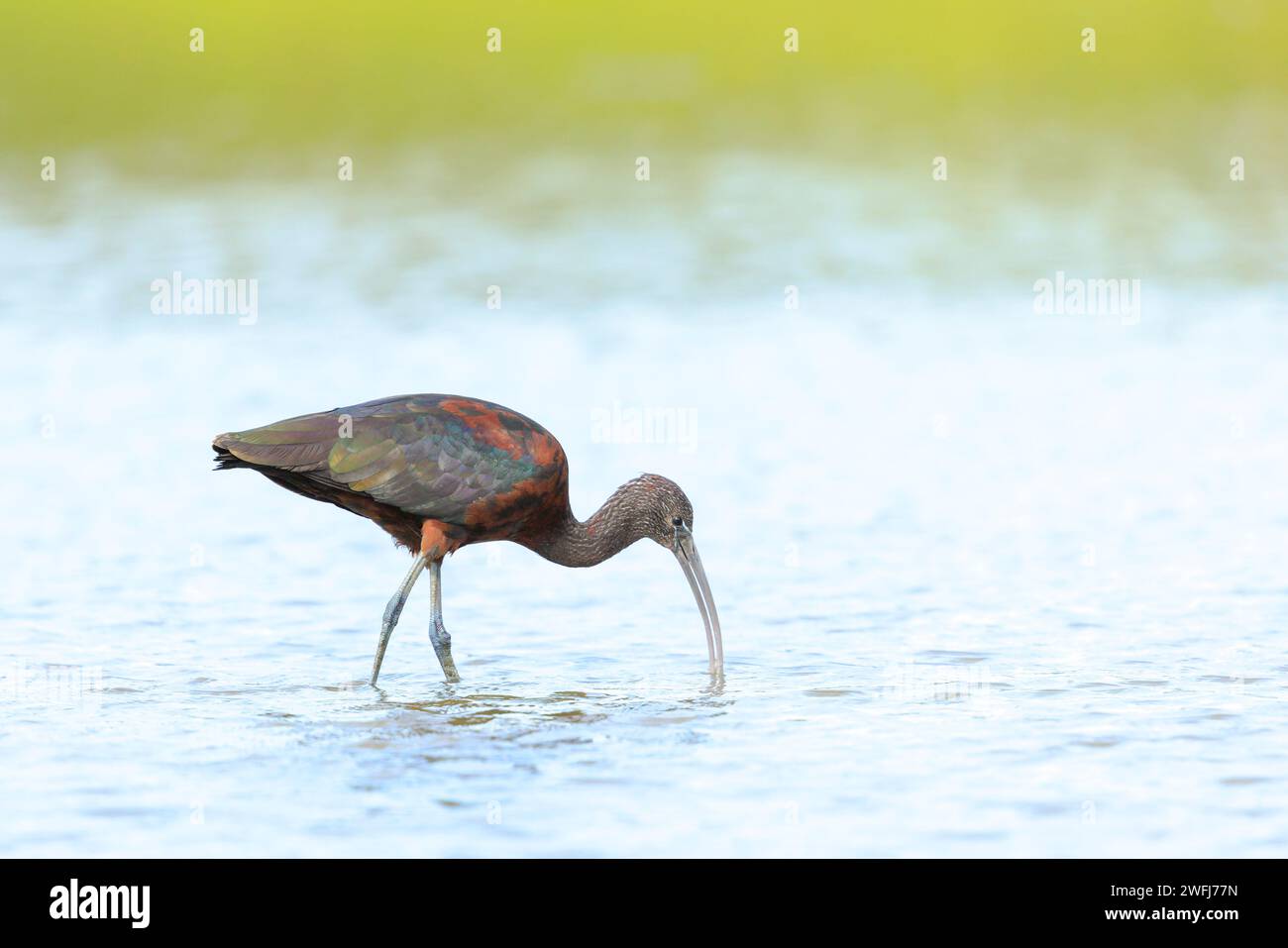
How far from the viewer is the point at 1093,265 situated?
66.1ft

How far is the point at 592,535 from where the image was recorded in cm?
994

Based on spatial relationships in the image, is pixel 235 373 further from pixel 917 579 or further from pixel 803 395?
pixel 917 579

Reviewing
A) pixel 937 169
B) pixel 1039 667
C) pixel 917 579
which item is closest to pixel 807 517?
pixel 917 579

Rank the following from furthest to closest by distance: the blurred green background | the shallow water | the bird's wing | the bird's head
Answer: the blurred green background → the bird's head → the bird's wing → the shallow water

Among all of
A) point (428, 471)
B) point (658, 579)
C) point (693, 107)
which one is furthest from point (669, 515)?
point (693, 107)

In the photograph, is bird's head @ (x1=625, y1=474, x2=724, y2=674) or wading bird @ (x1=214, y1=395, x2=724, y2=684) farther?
bird's head @ (x1=625, y1=474, x2=724, y2=674)

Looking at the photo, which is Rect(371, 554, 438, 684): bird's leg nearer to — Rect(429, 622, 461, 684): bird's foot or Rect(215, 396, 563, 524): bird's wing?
Rect(429, 622, 461, 684): bird's foot

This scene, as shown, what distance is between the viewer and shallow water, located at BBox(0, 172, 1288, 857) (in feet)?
23.7

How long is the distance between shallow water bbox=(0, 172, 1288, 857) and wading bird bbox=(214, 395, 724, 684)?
60cm

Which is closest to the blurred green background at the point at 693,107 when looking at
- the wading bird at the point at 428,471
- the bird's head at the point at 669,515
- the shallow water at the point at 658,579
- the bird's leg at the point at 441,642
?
the shallow water at the point at 658,579

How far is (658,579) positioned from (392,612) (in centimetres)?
246

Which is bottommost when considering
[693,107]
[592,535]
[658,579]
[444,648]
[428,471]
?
[444,648]

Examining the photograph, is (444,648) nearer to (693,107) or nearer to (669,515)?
(669,515)

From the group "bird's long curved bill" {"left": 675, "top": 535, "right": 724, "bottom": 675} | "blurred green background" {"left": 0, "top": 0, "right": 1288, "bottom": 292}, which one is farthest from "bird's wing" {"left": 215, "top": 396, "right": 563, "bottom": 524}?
"blurred green background" {"left": 0, "top": 0, "right": 1288, "bottom": 292}
